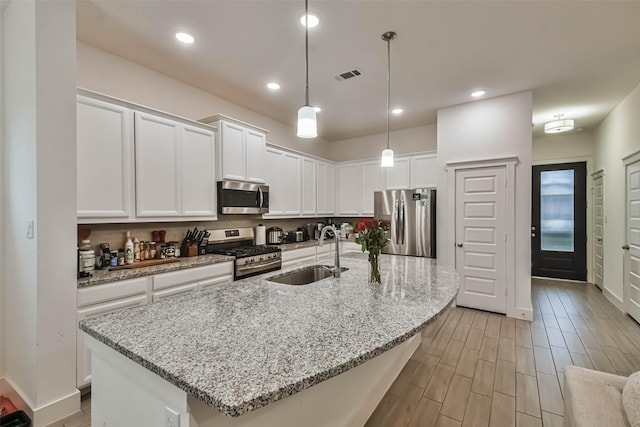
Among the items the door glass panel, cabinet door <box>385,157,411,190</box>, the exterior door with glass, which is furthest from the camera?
the door glass panel

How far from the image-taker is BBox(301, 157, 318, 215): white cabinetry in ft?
16.2

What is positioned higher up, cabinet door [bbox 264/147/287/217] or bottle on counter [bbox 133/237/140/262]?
cabinet door [bbox 264/147/287/217]

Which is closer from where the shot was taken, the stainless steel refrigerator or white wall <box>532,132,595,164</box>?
the stainless steel refrigerator

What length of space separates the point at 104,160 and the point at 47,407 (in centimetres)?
183

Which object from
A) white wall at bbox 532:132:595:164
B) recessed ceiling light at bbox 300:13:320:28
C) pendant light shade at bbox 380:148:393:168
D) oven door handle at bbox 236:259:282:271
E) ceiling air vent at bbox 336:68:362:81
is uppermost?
ceiling air vent at bbox 336:68:362:81

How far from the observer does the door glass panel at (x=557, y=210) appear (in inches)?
231

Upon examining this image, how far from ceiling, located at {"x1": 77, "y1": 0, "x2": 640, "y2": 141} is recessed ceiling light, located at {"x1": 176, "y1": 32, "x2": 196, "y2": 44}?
0.06m

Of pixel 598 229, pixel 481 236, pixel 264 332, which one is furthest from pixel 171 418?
pixel 598 229

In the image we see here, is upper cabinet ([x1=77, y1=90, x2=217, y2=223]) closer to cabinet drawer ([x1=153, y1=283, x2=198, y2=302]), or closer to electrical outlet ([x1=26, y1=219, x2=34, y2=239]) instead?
electrical outlet ([x1=26, y1=219, x2=34, y2=239])

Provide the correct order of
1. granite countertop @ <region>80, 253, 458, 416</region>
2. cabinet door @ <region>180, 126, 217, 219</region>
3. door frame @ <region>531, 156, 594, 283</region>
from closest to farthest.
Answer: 1. granite countertop @ <region>80, 253, 458, 416</region>
2. cabinet door @ <region>180, 126, 217, 219</region>
3. door frame @ <region>531, 156, 594, 283</region>

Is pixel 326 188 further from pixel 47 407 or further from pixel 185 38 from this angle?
pixel 47 407

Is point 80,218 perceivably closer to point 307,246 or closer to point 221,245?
point 221,245

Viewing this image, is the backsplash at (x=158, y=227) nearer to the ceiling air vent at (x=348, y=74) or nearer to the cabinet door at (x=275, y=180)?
the cabinet door at (x=275, y=180)

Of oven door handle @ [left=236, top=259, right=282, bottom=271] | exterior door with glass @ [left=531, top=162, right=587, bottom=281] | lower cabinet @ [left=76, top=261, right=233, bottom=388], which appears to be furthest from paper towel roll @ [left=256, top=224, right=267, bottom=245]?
exterior door with glass @ [left=531, top=162, right=587, bottom=281]
